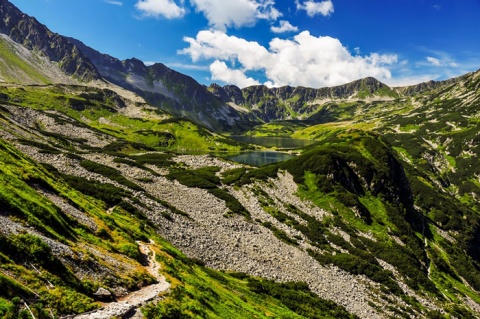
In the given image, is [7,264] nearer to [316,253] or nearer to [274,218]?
[316,253]

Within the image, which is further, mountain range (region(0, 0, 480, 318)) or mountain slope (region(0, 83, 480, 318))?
mountain slope (region(0, 83, 480, 318))

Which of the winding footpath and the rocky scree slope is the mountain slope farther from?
the winding footpath

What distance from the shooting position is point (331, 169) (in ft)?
331

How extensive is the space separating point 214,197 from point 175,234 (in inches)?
1119

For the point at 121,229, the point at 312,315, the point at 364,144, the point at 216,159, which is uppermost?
the point at 364,144

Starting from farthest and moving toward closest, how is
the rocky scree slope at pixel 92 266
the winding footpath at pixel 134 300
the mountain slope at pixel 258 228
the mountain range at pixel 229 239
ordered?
the mountain slope at pixel 258 228
the mountain range at pixel 229 239
the winding footpath at pixel 134 300
the rocky scree slope at pixel 92 266

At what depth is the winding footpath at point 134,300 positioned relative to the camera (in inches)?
751

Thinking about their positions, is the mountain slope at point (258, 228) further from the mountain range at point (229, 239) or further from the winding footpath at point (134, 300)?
the winding footpath at point (134, 300)

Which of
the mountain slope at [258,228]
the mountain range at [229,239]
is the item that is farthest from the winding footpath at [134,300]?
the mountain slope at [258,228]

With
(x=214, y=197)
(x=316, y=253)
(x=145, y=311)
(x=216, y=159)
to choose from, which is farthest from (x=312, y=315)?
(x=216, y=159)

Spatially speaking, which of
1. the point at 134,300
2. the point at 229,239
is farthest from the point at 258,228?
the point at 134,300

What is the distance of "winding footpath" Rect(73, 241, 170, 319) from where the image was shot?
1908cm

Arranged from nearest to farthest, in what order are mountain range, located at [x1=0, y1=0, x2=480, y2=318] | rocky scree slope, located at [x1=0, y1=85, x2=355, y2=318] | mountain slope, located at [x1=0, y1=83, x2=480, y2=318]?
rocky scree slope, located at [x1=0, y1=85, x2=355, y2=318]
mountain range, located at [x1=0, y1=0, x2=480, y2=318]
mountain slope, located at [x1=0, y1=83, x2=480, y2=318]

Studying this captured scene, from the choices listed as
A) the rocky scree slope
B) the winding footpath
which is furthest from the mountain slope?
the winding footpath
